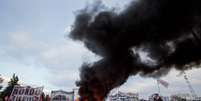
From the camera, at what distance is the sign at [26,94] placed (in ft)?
84.6

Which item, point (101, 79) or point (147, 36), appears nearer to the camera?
point (147, 36)

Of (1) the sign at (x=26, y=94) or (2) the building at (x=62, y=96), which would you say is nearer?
(1) the sign at (x=26, y=94)

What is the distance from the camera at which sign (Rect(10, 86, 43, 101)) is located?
84.6 ft

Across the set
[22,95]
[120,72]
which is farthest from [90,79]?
[22,95]

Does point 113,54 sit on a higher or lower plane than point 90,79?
higher

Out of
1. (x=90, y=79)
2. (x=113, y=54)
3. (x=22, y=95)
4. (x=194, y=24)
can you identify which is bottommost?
(x=22, y=95)

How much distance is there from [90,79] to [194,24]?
42.5 feet

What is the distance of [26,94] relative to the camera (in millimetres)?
26000

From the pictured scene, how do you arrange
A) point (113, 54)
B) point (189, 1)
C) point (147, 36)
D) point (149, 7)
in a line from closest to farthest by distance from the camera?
point (189, 1) → point (149, 7) → point (147, 36) → point (113, 54)

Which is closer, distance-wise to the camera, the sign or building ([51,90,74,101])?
the sign

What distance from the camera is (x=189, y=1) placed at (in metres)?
19.5

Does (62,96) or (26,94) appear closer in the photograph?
(26,94)

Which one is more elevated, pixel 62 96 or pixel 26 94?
pixel 62 96

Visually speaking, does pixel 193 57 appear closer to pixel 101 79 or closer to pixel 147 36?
pixel 147 36
